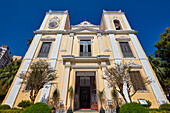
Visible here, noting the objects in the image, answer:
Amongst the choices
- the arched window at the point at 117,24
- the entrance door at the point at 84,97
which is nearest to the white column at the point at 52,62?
the entrance door at the point at 84,97

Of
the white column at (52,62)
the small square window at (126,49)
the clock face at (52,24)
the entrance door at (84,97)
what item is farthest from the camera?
the clock face at (52,24)

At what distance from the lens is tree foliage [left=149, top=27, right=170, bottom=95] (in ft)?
36.5

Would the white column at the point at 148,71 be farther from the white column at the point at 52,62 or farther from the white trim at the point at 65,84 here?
the white column at the point at 52,62

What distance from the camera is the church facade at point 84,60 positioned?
348 inches

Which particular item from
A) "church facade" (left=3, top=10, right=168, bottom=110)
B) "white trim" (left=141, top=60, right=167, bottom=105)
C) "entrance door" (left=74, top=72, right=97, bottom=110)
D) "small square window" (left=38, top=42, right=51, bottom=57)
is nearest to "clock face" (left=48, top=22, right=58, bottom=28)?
"church facade" (left=3, top=10, right=168, bottom=110)

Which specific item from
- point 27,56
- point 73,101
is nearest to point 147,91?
point 73,101

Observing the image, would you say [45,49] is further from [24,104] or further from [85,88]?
[85,88]

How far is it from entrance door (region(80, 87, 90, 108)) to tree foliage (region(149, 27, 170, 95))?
350 inches

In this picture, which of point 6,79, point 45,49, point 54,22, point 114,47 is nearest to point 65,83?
point 45,49

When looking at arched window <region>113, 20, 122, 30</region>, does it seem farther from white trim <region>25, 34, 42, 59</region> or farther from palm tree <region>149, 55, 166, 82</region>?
white trim <region>25, 34, 42, 59</region>

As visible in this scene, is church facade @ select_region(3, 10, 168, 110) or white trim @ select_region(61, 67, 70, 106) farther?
church facade @ select_region(3, 10, 168, 110)

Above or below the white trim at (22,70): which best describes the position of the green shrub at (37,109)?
below

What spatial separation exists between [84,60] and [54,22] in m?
9.66

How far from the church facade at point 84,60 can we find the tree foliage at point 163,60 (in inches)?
89.3
